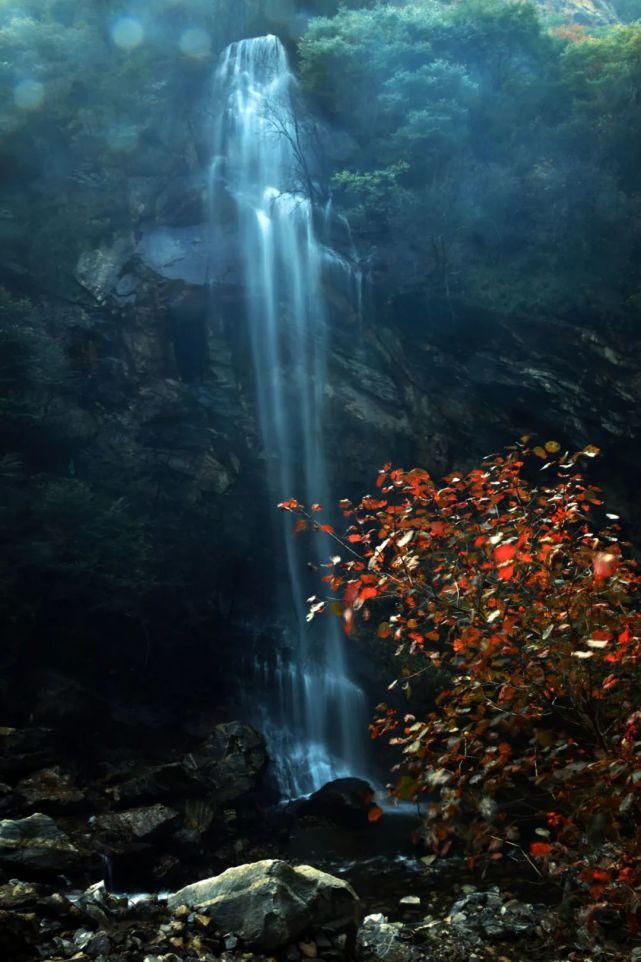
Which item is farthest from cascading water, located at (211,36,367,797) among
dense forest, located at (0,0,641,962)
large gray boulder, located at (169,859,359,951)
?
large gray boulder, located at (169,859,359,951)

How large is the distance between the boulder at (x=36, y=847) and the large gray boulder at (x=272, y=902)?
1.89 m

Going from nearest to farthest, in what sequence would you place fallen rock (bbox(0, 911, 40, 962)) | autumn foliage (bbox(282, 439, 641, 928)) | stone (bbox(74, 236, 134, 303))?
autumn foliage (bbox(282, 439, 641, 928)) < fallen rock (bbox(0, 911, 40, 962)) < stone (bbox(74, 236, 134, 303))

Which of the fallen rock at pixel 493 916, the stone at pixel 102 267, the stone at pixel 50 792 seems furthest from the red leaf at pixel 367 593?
the stone at pixel 102 267

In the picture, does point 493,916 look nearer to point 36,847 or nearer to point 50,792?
point 36,847

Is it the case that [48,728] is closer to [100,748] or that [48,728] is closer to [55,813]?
[100,748]

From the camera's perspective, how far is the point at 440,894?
995 centimetres

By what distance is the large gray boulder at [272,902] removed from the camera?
22.7ft

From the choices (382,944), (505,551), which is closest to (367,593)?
(505,551)

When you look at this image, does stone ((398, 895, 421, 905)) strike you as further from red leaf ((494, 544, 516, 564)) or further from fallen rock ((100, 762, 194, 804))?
red leaf ((494, 544, 516, 564))

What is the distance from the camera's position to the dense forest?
1513 cm

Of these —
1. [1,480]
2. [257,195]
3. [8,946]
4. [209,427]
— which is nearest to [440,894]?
[8,946]

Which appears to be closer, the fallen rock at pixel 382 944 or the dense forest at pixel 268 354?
the fallen rock at pixel 382 944

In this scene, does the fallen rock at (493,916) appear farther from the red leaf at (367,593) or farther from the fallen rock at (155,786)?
the red leaf at (367,593)

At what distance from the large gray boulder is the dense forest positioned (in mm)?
4294
